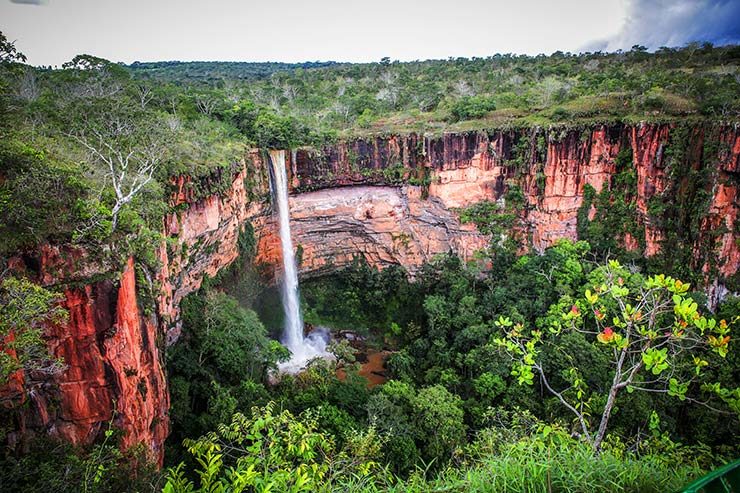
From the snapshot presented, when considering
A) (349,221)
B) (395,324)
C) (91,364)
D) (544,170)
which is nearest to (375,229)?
(349,221)

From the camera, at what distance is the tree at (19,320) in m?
5.39

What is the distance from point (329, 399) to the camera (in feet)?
43.8

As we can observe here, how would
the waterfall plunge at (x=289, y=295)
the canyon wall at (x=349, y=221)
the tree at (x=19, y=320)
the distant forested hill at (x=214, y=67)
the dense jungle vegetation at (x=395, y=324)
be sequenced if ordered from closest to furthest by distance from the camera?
the dense jungle vegetation at (x=395, y=324)
the tree at (x=19, y=320)
the canyon wall at (x=349, y=221)
the waterfall plunge at (x=289, y=295)
the distant forested hill at (x=214, y=67)

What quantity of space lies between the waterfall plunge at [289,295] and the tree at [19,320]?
485 inches

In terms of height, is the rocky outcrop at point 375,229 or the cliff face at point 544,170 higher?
the cliff face at point 544,170

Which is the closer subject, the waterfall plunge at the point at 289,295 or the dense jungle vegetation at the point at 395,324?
the dense jungle vegetation at the point at 395,324

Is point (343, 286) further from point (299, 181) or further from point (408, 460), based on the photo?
point (408, 460)

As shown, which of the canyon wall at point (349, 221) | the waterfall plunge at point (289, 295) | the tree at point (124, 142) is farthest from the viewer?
the waterfall plunge at point (289, 295)

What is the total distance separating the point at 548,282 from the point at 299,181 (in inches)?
440

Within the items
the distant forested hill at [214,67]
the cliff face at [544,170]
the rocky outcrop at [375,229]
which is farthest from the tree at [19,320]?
the distant forested hill at [214,67]

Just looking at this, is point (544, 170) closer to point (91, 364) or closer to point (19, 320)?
point (91, 364)

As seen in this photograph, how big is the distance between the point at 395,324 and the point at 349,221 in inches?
210

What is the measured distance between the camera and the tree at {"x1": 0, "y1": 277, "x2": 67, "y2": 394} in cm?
539

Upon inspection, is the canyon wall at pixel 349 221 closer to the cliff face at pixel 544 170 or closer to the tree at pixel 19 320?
the cliff face at pixel 544 170
